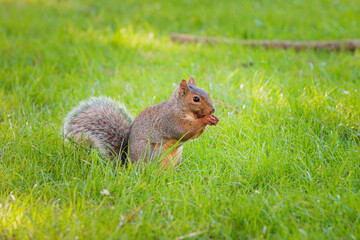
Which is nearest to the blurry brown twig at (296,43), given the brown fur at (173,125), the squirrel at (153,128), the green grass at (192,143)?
the green grass at (192,143)

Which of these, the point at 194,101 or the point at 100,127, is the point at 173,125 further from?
the point at 100,127

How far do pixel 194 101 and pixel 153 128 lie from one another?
0.31 meters

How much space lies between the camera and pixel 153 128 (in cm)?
216

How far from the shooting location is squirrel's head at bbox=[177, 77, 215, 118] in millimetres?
2105

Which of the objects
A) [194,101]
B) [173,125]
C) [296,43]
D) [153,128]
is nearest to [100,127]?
[153,128]

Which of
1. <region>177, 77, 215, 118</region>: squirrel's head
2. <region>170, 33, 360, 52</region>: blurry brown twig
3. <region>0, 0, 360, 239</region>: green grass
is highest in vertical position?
<region>177, 77, 215, 118</region>: squirrel's head

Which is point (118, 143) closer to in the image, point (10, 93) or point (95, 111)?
point (95, 111)

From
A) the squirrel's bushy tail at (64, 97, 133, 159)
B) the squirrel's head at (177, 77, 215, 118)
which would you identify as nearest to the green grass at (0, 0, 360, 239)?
the squirrel's bushy tail at (64, 97, 133, 159)

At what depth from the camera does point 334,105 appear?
107 inches

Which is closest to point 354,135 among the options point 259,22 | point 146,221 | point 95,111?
point 146,221

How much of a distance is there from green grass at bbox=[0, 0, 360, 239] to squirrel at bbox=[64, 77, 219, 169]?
101 mm

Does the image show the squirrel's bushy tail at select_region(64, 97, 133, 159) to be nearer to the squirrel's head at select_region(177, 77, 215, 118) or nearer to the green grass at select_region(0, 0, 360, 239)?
the green grass at select_region(0, 0, 360, 239)

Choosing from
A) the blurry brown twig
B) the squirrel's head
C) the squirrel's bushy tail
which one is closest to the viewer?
the squirrel's head

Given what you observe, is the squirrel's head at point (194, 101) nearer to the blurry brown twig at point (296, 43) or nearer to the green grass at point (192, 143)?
the green grass at point (192, 143)
